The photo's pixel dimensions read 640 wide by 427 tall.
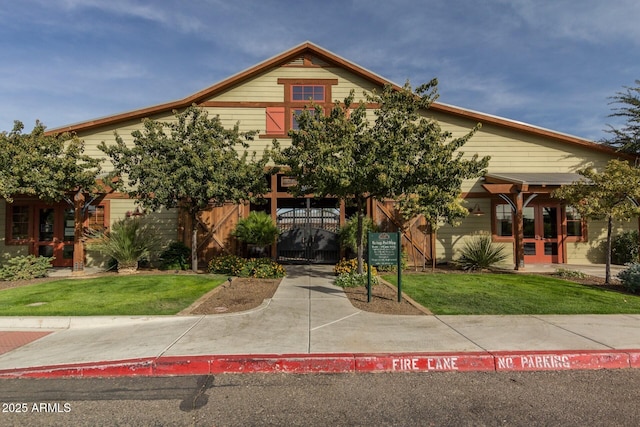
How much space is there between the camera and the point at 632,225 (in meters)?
14.8

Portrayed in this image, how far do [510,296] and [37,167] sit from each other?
1369 centimetres

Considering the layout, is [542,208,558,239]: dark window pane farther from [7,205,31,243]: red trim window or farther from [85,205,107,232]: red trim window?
[7,205,31,243]: red trim window

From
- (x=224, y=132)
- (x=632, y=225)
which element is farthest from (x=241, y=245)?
(x=632, y=225)

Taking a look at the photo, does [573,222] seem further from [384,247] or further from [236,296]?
[236,296]

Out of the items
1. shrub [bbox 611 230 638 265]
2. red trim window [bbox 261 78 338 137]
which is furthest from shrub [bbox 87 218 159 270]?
shrub [bbox 611 230 638 265]

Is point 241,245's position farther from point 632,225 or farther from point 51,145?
point 632,225

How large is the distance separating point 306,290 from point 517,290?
5381 millimetres

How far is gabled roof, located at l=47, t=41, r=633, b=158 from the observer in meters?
14.8

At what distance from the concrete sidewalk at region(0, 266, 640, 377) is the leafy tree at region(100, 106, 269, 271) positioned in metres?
4.82

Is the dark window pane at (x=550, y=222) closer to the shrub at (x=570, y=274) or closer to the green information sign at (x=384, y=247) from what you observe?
the shrub at (x=570, y=274)

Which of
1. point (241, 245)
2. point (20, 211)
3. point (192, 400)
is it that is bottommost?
point (192, 400)

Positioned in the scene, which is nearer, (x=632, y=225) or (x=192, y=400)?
(x=192, y=400)

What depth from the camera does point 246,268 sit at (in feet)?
38.6

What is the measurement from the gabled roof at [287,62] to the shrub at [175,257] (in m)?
5.56
